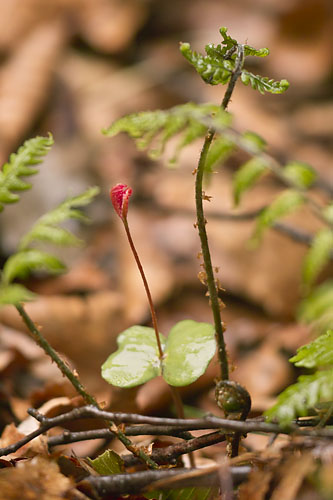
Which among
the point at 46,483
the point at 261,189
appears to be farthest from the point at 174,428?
the point at 261,189

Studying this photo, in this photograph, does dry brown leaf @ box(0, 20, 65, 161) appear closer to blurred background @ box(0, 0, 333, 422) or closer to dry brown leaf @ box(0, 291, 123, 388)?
blurred background @ box(0, 0, 333, 422)

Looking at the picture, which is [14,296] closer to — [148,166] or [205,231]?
[205,231]

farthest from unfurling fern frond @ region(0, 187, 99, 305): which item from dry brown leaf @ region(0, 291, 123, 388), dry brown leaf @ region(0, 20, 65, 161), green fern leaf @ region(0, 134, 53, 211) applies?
dry brown leaf @ region(0, 20, 65, 161)

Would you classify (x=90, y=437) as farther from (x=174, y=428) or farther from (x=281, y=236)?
(x=281, y=236)

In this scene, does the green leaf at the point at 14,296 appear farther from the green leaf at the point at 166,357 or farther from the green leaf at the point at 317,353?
the green leaf at the point at 317,353

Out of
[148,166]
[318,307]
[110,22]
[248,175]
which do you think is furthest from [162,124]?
[110,22]

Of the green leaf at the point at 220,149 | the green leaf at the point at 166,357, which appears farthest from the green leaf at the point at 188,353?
the green leaf at the point at 220,149
